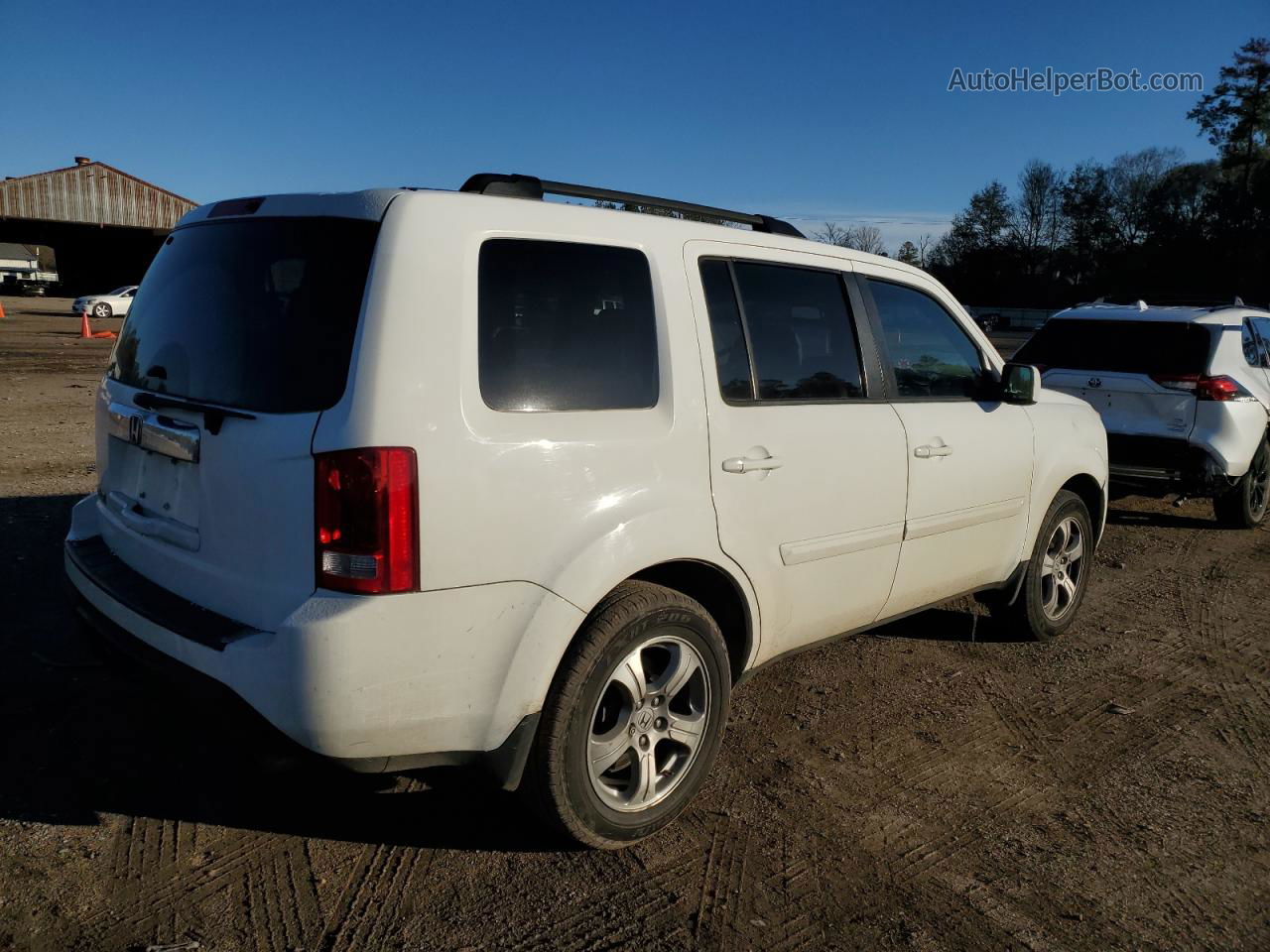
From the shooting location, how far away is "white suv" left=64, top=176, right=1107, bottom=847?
2.46m

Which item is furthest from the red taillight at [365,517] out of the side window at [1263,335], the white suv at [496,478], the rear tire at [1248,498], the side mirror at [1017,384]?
the side window at [1263,335]

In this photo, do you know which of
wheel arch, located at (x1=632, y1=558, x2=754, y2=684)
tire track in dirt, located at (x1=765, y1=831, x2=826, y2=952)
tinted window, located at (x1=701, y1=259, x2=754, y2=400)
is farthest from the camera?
tinted window, located at (x1=701, y1=259, x2=754, y2=400)

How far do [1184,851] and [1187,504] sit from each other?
7255 millimetres

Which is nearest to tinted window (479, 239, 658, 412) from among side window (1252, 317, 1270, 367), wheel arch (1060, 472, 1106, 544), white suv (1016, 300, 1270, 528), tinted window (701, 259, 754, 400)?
tinted window (701, 259, 754, 400)

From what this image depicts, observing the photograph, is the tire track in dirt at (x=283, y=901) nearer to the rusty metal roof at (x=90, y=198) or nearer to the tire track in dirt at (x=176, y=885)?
the tire track in dirt at (x=176, y=885)

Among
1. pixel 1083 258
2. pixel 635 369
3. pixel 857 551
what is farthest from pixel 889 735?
pixel 1083 258

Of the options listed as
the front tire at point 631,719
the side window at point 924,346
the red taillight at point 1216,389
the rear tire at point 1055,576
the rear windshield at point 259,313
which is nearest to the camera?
the rear windshield at point 259,313

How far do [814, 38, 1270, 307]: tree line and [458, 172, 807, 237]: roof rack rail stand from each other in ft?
178

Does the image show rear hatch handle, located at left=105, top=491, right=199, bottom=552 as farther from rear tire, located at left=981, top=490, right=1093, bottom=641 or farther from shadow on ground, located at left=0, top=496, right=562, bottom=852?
rear tire, located at left=981, top=490, right=1093, bottom=641

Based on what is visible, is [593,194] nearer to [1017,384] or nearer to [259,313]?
[259,313]

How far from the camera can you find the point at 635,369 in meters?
3.04

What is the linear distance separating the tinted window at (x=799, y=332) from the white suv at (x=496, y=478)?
1cm

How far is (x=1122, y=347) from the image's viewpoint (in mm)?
8125

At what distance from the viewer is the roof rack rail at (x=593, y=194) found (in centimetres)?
298
